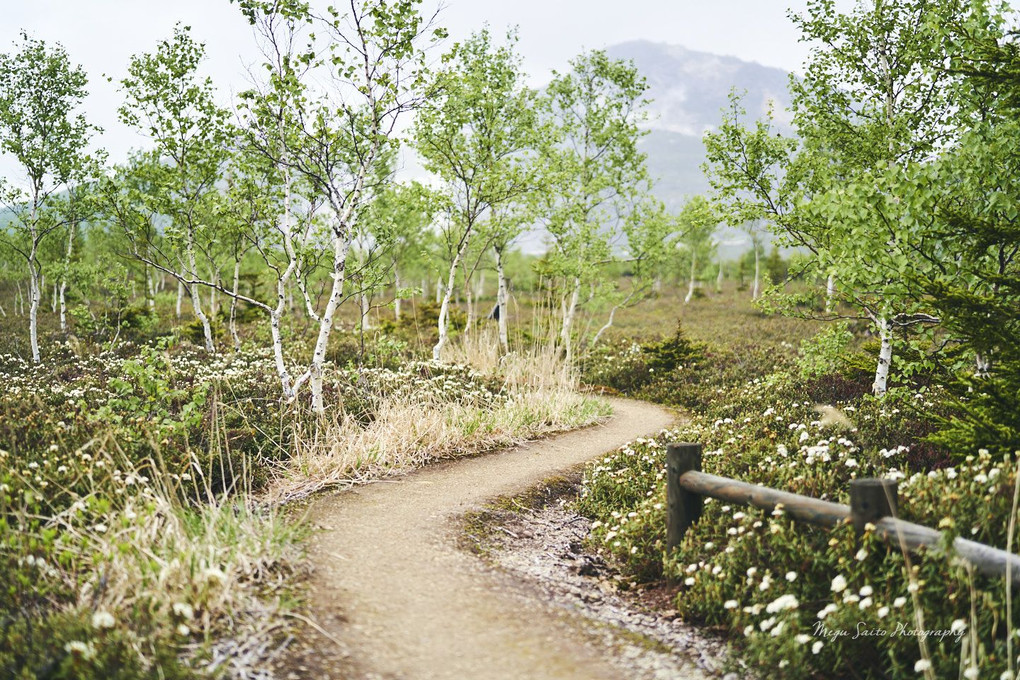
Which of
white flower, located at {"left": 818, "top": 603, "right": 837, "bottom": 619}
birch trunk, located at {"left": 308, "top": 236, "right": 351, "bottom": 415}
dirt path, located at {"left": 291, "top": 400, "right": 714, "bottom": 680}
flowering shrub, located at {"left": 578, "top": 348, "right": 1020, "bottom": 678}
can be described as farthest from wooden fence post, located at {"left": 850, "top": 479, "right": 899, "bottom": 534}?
birch trunk, located at {"left": 308, "top": 236, "right": 351, "bottom": 415}

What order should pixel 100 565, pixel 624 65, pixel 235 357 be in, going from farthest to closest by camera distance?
pixel 624 65 < pixel 235 357 < pixel 100 565

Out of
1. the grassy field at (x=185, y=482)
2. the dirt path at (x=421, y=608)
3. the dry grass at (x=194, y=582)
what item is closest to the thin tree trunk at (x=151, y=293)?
the grassy field at (x=185, y=482)

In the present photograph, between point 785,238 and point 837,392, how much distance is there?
9.90 feet

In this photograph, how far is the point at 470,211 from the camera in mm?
13812

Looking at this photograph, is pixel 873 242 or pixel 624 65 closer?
pixel 873 242

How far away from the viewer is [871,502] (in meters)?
3.75

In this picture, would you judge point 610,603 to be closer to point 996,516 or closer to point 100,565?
point 996,516

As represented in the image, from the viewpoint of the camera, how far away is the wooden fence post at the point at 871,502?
3746 millimetres

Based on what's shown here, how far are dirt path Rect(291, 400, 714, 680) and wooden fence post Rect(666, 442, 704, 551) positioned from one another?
1.24 m

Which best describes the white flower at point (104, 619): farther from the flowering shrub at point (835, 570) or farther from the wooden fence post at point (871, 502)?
the wooden fence post at point (871, 502)

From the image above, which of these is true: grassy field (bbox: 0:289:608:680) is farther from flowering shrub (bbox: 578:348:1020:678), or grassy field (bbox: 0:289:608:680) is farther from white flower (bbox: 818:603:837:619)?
white flower (bbox: 818:603:837:619)

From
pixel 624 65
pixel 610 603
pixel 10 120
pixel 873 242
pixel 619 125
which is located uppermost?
pixel 624 65

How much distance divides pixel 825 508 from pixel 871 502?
0.30m

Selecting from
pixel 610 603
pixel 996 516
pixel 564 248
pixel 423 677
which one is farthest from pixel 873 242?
pixel 564 248
